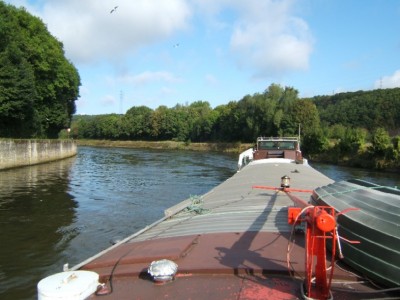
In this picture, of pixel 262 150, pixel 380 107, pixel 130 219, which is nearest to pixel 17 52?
pixel 262 150

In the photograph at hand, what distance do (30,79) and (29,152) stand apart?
679cm

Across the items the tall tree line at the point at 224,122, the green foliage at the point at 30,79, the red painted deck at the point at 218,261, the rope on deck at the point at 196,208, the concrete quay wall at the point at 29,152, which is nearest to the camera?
the red painted deck at the point at 218,261

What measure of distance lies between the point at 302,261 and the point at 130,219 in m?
11.0

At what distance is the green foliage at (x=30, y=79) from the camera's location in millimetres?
34906

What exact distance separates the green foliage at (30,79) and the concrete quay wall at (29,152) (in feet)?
8.03

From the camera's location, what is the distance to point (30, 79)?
122 feet

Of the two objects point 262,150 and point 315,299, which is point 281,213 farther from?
point 262,150

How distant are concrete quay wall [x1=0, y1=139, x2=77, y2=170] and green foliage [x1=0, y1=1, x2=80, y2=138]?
2.45 m

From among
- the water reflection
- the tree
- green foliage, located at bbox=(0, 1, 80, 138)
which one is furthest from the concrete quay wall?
the tree

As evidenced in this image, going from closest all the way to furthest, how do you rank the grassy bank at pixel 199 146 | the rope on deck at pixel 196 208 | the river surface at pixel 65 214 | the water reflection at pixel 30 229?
the rope on deck at pixel 196 208 < the water reflection at pixel 30 229 < the river surface at pixel 65 214 < the grassy bank at pixel 199 146

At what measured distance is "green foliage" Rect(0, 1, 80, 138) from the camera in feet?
115

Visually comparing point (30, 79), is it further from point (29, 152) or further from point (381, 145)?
point (381, 145)

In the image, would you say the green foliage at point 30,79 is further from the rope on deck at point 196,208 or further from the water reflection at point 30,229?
the rope on deck at point 196,208

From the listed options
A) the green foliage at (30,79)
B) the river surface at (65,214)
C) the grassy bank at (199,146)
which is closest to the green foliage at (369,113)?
the grassy bank at (199,146)
